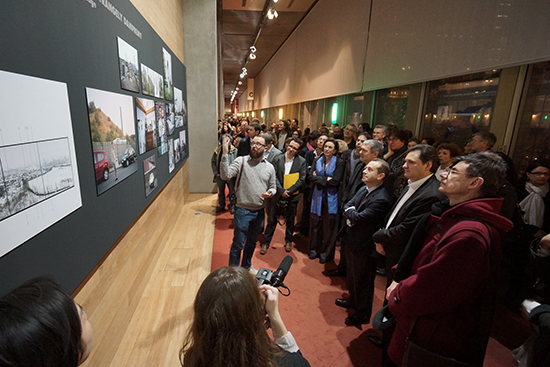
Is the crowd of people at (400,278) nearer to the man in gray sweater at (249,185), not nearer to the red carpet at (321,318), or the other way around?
the man in gray sweater at (249,185)

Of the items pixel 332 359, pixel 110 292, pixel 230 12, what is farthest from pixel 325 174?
pixel 230 12

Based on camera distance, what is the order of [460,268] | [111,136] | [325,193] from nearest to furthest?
[460,268]
[111,136]
[325,193]

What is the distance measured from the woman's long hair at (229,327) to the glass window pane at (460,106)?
4.62 m

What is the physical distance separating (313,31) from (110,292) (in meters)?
11.0

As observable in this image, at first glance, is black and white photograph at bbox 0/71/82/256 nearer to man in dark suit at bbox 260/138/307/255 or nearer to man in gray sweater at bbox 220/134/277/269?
man in gray sweater at bbox 220/134/277/269

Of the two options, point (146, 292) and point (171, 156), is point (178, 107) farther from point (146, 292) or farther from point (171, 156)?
point (146, 292)

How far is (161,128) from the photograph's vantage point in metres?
3.87

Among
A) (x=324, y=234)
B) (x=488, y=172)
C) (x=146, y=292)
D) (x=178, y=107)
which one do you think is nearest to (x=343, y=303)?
(x=324, y=234)

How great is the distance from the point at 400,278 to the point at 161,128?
3.56 m

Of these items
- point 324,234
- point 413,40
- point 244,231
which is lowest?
point 324,234

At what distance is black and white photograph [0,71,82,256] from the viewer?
1.08 m

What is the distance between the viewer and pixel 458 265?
1.49 m

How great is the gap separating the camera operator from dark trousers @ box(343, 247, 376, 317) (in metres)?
2.08

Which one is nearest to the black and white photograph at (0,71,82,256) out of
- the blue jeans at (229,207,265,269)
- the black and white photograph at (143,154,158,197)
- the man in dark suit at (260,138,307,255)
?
the black and white photograph at (143,154,158,197)
